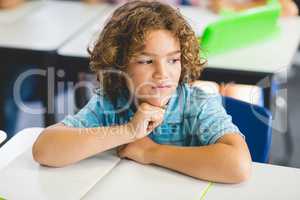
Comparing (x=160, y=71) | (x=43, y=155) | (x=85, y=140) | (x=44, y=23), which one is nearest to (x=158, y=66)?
(x=160, y=71)

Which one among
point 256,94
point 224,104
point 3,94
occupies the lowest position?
point 3,94

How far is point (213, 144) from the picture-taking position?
1.44 meters

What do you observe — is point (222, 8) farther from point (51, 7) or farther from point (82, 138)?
point (82, 138)

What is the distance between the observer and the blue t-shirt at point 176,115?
5.21ft

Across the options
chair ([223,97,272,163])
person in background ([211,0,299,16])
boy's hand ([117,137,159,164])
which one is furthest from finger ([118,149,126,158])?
person in background ([211,0,299,16])

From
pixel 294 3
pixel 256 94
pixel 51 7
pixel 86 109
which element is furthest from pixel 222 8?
pixel 86 109

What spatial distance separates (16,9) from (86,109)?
55.5 inches

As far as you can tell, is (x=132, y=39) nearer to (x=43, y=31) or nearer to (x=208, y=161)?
(x=208, y=161)

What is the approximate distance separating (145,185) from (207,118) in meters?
0.31

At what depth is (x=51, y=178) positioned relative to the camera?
4.58 ft

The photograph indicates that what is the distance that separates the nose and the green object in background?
77cm

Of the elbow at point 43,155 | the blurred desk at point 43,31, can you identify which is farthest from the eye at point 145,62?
the blurred desk at point 43,31

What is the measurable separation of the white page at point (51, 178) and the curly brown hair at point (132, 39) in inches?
9.9

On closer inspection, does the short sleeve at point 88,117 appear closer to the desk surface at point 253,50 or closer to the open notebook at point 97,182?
the open notebook at point 97,182
